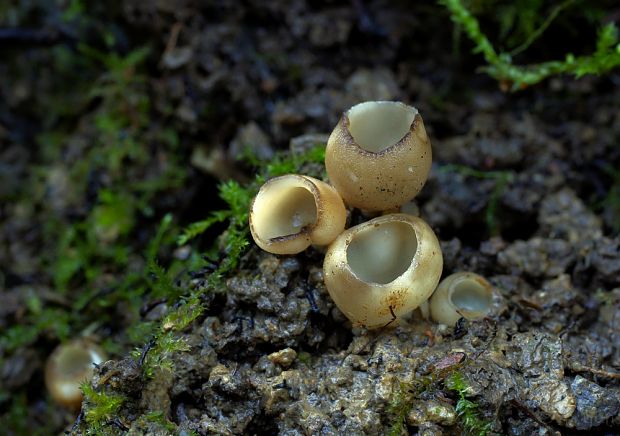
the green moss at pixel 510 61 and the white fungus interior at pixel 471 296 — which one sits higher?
the green moss at pixel 510 61

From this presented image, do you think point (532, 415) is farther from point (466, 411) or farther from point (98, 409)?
point (98, 409)

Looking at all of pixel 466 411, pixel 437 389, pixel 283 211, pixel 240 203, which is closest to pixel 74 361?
pixel 240 203

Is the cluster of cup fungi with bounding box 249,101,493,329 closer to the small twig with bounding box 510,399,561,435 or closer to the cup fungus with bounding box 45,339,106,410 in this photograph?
the small twig with bounding box 510,399,561,435

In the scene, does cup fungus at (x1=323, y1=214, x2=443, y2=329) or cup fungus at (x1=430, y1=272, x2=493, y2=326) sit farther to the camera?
cup fungus at (x1=430, y1=272, x2=493, y2=326)

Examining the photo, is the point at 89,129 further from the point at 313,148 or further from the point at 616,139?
the point at 616,139

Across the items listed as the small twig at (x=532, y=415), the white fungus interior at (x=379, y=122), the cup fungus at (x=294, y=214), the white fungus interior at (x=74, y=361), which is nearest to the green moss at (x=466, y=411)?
the small twig at (x=532, y=415)

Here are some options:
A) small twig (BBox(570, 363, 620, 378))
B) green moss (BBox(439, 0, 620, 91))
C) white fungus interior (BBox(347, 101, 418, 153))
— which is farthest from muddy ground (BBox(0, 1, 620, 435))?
white fungus interior (BBox(347, 101, 418, 153))

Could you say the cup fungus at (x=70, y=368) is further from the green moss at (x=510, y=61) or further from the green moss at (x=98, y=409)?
the green moss at (x=510, y=61)
